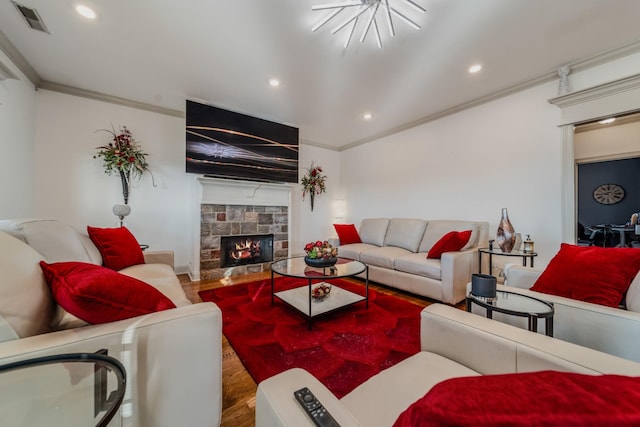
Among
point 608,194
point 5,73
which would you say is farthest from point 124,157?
point 608,194

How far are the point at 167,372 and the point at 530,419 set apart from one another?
3.58 feet

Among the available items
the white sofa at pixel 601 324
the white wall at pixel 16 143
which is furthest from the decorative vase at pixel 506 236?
the white wall at pixel 16 143

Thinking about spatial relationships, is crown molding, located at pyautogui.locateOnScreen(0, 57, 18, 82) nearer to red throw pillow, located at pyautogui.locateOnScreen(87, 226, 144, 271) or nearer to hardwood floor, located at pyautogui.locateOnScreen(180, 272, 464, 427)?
red throw pillow, located at pyautogui.locateOnScreen(87, 226, 144, 271)

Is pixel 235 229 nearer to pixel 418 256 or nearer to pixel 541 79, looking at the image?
pixel 418 256

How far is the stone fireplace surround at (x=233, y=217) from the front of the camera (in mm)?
3445

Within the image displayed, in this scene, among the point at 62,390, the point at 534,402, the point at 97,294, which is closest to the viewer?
the point at 534,402

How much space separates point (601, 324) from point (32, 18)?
423cm

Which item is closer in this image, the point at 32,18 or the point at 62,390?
the point at 62,390

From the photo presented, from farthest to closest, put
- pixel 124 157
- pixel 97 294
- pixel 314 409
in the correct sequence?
pixel 124 157 < pixel 97 294 < pixel 314 409

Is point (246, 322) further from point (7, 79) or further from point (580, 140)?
point (580, 140)

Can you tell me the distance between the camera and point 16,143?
244cm

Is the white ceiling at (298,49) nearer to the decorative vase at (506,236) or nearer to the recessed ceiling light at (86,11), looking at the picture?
the recessed ceiling light at (86,11)

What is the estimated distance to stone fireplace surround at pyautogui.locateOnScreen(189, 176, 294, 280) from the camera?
11.3 feet

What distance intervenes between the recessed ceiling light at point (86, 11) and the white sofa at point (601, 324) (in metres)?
3.66
